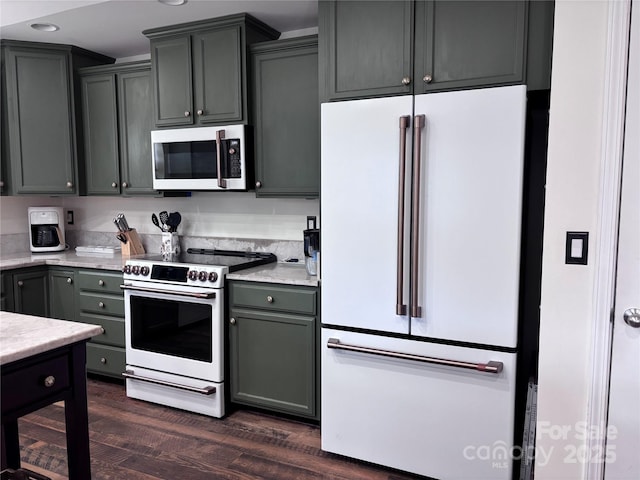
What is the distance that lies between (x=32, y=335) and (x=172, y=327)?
158 centimetres

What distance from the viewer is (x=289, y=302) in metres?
2.78

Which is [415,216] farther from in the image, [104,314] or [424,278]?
[104,314]

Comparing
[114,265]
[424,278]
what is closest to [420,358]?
[424,278]

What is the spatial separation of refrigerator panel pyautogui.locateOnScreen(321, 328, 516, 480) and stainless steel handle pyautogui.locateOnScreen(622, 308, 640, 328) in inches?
19.1

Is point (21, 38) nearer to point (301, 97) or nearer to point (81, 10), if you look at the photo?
point (81, 10)

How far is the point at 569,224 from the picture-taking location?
1.79m

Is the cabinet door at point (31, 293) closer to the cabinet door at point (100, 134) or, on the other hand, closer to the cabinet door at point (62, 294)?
the cabinet door at point (62, 294)

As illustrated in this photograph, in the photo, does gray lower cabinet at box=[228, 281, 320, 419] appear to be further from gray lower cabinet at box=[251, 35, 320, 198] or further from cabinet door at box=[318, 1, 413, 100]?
cabinet door at box=[318, 1, 413, 100]

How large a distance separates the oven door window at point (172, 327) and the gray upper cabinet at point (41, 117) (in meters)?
1.26

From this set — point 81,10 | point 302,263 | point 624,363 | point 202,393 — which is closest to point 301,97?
point 302,263

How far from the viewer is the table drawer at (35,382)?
55.8 inches

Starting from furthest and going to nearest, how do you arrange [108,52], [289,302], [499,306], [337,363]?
[108,52]
[289,302]
[337,363]
[499,306]

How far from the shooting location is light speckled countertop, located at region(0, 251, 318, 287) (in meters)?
2.81

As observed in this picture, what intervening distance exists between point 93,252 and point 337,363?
2439 mm
